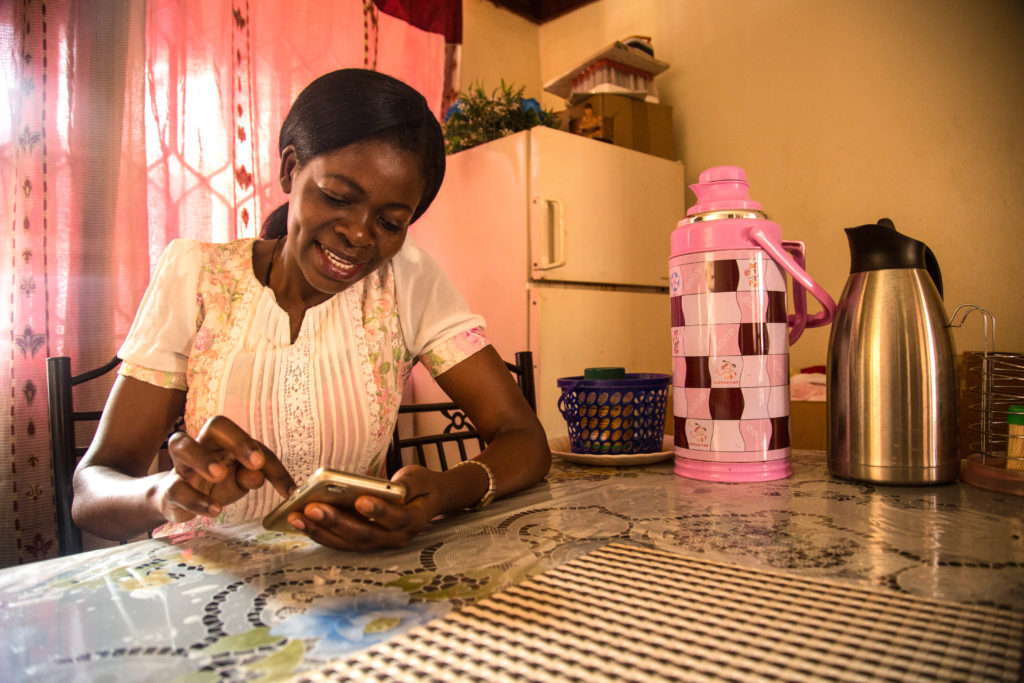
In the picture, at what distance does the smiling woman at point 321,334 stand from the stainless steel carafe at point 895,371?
0.40 metres

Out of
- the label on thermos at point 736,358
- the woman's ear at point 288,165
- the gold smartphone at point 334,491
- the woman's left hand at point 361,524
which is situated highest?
the woman's ear at point 288,165

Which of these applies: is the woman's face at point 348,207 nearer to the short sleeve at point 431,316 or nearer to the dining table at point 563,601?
the short sleeve at point 431,316

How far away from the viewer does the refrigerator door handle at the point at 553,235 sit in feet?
6.68

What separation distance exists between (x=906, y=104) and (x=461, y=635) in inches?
91.7

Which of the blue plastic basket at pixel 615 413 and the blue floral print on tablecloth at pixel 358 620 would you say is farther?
the blue plastic basket at pixel 615 413

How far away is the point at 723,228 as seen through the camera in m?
0.82

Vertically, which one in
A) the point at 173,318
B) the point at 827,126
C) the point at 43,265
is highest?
the point at 827,126

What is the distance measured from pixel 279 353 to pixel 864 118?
2.10 metres

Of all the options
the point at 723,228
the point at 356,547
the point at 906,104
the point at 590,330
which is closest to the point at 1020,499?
the point at 723,228

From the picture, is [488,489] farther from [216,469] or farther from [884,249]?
[884,249]

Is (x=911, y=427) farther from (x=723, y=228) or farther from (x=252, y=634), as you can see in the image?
(x=252, y=634)

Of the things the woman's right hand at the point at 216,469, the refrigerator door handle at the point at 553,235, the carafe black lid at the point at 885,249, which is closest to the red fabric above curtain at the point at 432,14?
the refrigerator door handle at the point at 553,235

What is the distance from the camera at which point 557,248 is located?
2062mm

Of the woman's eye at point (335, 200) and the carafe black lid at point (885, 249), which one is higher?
the woman's eye at point (335, 200)
